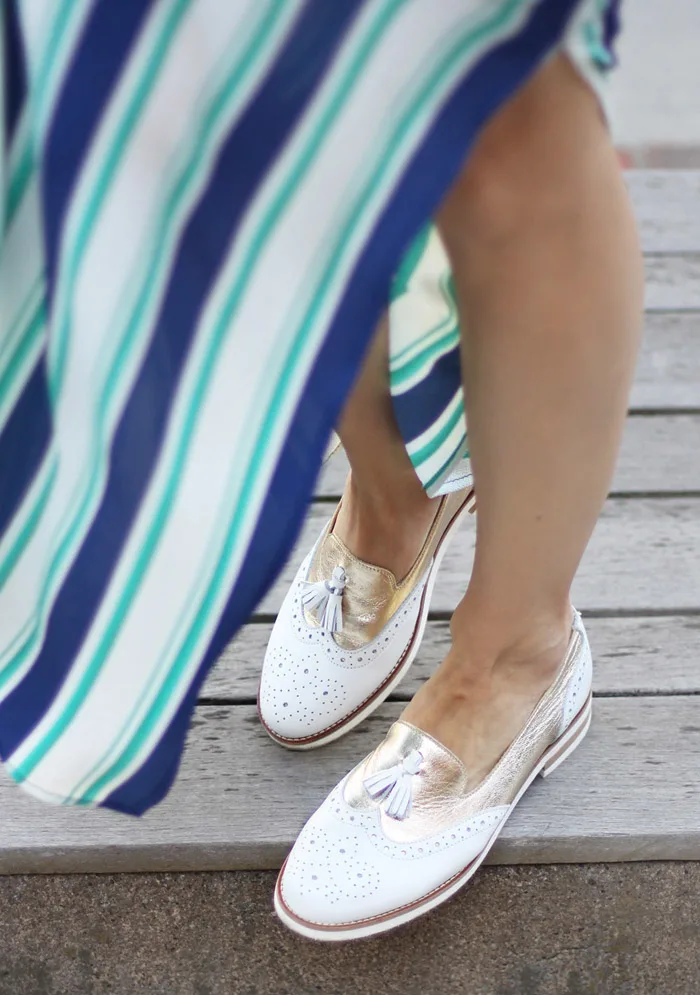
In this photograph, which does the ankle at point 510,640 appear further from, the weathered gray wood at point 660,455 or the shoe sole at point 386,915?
the weathered gray wood at point 660,455

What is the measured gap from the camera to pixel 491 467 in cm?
55

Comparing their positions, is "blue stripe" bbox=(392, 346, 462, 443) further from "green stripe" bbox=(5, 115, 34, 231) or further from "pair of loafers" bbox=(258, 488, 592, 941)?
"green stripe" bbox=(5, 115, 34, 231)

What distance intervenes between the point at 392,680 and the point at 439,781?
0.45 feet

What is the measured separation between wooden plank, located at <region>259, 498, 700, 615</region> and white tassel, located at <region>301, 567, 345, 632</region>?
4.7 inches

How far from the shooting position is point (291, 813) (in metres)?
0.74

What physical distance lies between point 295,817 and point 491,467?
36 centimetres

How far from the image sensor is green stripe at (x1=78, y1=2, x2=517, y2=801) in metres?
0.37

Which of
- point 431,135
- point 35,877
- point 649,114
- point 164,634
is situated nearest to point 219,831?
point 35,877

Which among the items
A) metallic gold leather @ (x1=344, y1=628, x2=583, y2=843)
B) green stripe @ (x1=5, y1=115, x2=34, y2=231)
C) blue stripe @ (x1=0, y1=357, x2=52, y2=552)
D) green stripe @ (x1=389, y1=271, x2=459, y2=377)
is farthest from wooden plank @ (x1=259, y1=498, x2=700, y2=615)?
green stripe @ (x1=5, y1=115, x2=34, y2=231)

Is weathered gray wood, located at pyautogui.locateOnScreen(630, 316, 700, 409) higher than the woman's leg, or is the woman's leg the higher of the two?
the woman's leg

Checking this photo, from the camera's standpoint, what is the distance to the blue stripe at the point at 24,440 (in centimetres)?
48

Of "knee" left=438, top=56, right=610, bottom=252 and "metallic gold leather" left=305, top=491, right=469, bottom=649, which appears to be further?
"metallic gold leather" left=305, top=491, right=469, bottom=649

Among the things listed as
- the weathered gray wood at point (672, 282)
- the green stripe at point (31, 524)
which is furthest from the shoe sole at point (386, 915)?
the weathered gray wood at point (672, 282)

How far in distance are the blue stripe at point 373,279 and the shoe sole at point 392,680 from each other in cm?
35
